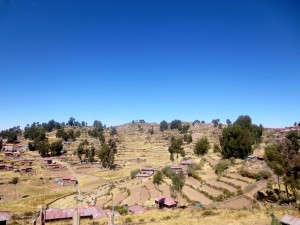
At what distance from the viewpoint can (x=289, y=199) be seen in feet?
137

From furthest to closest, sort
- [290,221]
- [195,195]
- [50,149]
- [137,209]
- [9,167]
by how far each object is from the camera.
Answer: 1. [50,149]
2. [9,167]
3. [195,195]
4. [137,209]
5. [290,221]

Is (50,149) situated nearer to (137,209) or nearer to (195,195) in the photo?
(195,195)

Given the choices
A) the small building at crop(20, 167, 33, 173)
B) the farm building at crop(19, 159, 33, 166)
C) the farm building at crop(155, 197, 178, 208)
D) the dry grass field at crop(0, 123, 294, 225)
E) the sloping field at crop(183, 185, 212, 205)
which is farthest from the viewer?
the farm building at crop(19, 159, 33, 166)

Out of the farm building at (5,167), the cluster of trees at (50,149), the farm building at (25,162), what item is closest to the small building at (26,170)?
the farm building at (5,167)

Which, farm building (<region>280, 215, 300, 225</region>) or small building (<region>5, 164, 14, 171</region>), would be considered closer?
farm building (<region>280, 215, 300, 225</region>)

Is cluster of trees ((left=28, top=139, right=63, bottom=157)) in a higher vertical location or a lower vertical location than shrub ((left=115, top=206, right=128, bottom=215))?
higher

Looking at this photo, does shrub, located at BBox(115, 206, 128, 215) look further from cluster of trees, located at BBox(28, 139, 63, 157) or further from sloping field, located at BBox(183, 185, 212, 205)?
cluster of trees, located at BBox(28, 139, 63, 157)

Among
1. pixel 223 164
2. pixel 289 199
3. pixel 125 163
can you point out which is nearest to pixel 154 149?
Result: pixel 125 163

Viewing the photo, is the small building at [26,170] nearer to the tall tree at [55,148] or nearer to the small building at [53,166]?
the small building at [53,166]

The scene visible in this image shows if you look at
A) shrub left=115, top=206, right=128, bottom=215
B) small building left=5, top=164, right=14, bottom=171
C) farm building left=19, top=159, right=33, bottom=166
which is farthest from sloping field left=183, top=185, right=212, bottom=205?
farm building left=19, top=159, right=33, bottom=166

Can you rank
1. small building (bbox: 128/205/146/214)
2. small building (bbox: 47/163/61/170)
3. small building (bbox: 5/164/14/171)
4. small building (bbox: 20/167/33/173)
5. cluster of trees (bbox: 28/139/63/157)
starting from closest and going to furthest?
small building (bbox: 128/205/146/214) < small building (bbox: 20/167/33/173) < small building (bbox: 47/163/61/170) < small building (bbox: 5/164/14/171) < cluster of trees (bbox: 28/139/63/157)

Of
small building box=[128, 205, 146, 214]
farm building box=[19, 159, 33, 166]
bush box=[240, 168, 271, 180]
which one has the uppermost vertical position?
farm building box=[19, 159, 33, 166]

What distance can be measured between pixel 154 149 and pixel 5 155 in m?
68.6

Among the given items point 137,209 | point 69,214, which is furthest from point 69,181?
point 137,209
